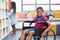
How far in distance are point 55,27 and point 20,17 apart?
352cm

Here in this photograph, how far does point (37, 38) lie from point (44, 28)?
0.94 feet

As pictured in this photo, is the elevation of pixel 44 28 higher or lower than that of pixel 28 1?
lower

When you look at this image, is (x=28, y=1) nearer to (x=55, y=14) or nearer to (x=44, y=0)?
(x=44, y=0)

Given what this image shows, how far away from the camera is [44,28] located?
427 centimetres

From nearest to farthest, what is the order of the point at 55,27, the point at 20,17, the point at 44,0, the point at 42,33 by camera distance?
the point at 42,33, the point at 55,27, the point at 20,17, the point at 44,0

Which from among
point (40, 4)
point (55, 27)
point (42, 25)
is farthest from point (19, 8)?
point (42, 25)

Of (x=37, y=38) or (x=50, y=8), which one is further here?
(x=50, y=8)

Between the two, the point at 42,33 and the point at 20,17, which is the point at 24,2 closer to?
the point at 20,17

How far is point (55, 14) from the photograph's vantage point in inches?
422

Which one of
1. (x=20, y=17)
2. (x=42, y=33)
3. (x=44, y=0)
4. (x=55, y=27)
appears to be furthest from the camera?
(x=44, y=0)

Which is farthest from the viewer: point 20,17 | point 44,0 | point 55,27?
point 44,0

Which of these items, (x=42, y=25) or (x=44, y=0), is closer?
(x=42, y=25)

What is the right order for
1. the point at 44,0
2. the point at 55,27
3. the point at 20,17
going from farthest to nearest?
the point at 44,0 < the point at 20,17 < the point at 55,27

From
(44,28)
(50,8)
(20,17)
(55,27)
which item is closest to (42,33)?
(44,28)
